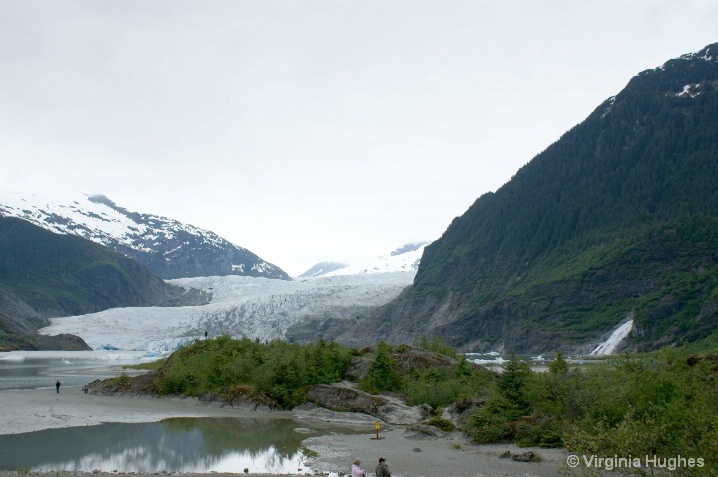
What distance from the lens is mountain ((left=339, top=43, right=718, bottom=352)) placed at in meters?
116

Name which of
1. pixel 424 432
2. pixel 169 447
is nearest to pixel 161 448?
pixel 169 447

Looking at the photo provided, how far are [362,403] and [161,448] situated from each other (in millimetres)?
14587

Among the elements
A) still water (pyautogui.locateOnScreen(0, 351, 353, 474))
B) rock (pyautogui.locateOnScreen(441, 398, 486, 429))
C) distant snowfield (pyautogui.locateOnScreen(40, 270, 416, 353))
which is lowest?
still water (pyautogui.locateOnScreen(0, 351, 353, 474))

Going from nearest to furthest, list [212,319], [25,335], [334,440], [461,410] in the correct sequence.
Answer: [334,440], [461,410], [212,319], [25,335]

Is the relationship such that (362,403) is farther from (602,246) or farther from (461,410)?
(602,246)

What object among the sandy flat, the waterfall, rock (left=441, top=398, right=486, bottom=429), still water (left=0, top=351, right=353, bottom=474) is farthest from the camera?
the waterfall

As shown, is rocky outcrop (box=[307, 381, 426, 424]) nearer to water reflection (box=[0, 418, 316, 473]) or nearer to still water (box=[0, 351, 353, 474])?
still water (box=[0, 351, 353, 474])

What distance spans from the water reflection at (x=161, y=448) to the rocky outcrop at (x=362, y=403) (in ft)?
15.9

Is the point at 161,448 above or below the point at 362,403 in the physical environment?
below

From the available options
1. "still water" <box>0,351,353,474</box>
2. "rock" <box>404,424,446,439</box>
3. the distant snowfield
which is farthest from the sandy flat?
the distant snowfield

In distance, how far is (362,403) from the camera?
41156 mm

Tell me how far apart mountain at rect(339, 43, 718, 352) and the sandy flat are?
72727 millimetres

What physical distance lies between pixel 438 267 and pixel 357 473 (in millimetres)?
172854

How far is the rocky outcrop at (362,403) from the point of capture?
1524 inches
